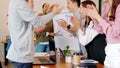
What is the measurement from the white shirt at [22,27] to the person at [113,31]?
22.2 inches

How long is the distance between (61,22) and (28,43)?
83 cm

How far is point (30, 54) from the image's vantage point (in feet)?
7.20

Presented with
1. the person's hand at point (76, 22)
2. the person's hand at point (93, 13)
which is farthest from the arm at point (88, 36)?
the person's hand at point (93, 13)

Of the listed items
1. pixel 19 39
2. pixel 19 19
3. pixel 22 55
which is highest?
pixel 19 19

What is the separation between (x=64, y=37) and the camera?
296 cm

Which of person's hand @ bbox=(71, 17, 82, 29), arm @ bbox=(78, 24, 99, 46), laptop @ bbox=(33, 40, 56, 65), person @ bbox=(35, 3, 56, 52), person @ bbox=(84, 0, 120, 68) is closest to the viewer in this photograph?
person @ bbox=(84, 0, 120, 68)

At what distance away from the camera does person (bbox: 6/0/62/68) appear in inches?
83.4

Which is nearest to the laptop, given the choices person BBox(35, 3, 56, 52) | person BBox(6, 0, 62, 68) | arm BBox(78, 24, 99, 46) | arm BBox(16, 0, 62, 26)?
person BBox(35, 3, 56, 52)

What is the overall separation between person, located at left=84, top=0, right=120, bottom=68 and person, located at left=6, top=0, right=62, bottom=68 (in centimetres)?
56

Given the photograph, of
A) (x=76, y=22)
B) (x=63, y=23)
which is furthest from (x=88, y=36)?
(x=63, y=23)

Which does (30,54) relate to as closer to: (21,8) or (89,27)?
(21,8)

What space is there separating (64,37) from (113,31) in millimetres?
1399

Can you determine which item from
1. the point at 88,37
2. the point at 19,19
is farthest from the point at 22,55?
the point at 88,37

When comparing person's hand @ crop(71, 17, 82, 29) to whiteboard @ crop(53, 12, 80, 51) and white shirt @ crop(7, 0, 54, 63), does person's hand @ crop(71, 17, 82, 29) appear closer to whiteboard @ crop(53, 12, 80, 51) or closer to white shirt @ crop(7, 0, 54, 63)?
whiteboard @ crop(53, 12, 80, 51)
